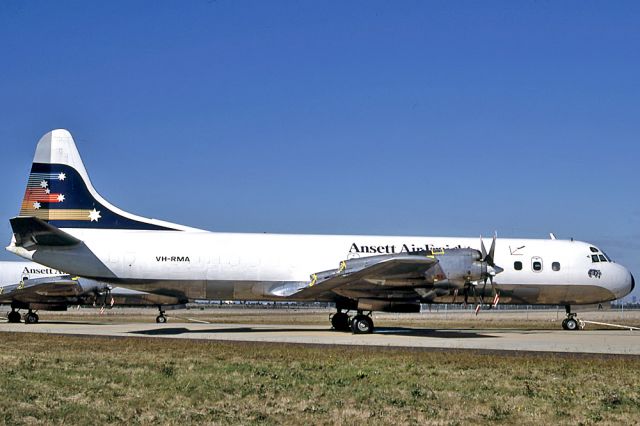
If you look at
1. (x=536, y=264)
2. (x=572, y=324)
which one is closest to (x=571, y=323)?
(x=572, y=324)

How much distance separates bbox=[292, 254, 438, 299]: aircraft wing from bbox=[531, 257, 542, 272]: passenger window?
6.75 meters

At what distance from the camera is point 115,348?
19297 millimetres

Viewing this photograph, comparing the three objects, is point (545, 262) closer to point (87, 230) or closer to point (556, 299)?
point (556, 299)

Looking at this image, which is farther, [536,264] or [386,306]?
[536,264]

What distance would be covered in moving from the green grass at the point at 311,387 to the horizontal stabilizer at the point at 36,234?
713cm

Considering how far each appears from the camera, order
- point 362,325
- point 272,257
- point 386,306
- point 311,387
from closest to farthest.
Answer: point 311,387
point 386,306
point 362,325
point 272,257

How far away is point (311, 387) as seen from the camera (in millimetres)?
12094

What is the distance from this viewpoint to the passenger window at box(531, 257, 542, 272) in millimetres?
29500

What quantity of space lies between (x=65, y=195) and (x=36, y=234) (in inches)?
126

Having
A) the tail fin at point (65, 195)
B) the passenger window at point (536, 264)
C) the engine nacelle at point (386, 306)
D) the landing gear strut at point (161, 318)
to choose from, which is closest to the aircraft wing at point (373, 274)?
the engine nacelle at point (386, 306)

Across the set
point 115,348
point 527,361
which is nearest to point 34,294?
point 115,348

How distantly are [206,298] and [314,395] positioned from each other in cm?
1679

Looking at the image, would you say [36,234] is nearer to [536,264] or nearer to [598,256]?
[536,264]

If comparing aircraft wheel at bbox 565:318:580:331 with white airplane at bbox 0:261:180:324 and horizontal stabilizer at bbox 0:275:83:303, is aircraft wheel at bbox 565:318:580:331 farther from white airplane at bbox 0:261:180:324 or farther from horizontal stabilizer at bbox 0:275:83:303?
horizontal stabilizer at bbox 0:275:83:303
